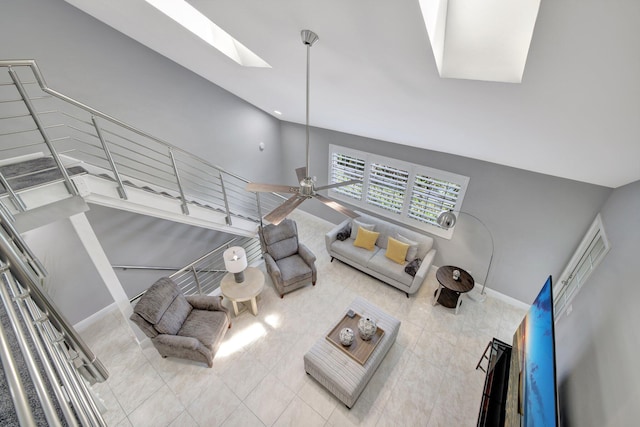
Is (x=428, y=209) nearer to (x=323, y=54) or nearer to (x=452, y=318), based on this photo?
(x=452, y=318)

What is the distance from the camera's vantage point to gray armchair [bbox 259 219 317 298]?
13.9ft

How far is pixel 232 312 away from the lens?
157 inches

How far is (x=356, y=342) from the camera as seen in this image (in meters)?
3.16

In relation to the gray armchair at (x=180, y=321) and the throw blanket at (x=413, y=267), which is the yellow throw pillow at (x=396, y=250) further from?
the gray armchair at (x=180, y=321)

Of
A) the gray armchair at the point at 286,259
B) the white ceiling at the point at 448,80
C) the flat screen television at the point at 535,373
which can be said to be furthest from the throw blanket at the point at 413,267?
the white ceiling at the point at 448,80

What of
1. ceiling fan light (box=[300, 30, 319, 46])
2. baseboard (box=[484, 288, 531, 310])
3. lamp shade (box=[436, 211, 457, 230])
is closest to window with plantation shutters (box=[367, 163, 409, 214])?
lamp shade (box=[436, 211, 457, 230])

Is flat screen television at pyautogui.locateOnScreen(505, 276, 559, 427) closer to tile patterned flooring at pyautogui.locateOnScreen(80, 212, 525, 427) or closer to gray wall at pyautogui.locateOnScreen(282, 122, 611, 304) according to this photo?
tile patterned flooring at pyautogui.locateOnScreen(80, 212, 525, 427)

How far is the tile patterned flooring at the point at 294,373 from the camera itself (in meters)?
2.88

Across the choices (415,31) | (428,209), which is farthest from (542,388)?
(428,209)

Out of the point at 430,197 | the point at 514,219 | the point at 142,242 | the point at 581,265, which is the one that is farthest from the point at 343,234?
the point at 142,242

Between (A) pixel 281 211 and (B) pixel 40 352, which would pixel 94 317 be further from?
(B) pixel 40 352

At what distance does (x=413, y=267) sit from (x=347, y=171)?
2332 mm

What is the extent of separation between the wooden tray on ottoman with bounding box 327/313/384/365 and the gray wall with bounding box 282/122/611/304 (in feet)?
7.74

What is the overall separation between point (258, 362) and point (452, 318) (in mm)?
2959
